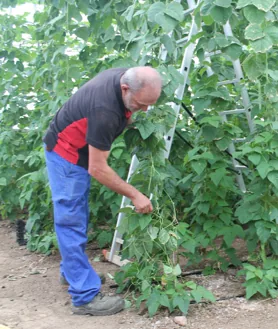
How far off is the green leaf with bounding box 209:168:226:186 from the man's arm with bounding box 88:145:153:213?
67cm

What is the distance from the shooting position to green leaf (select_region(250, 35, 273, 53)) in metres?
3.10

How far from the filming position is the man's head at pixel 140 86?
298 centimetres

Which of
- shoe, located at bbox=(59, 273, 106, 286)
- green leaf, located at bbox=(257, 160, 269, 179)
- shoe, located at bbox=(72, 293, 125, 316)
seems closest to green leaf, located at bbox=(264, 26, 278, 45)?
green leaf, located at bbox=(257, 160, 269, 179)

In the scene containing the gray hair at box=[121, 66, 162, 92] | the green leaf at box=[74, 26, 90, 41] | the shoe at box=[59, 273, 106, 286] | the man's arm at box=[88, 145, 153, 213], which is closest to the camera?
the gray hair at box=[121, 66, 162, 92]

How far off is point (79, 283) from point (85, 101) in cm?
113

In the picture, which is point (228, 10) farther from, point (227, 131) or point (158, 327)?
point (158, 327)

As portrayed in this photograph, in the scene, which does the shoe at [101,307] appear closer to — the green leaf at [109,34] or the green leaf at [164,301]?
the green leaf at [164,301]

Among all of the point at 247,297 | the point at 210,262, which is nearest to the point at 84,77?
the point at 210,262

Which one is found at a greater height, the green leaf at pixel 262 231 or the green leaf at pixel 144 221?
the green leaf at pixel 144 221

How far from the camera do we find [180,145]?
4.41 metres

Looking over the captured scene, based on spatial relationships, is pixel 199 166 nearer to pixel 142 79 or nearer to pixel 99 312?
pixel 142 79

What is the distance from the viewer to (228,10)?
3.19 m

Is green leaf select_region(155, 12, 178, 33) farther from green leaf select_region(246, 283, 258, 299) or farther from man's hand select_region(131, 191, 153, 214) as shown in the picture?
green leaf select_region(246, 283, 258, 299)

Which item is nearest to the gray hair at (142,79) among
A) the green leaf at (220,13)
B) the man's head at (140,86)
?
Result: the man's head at (140,86)
